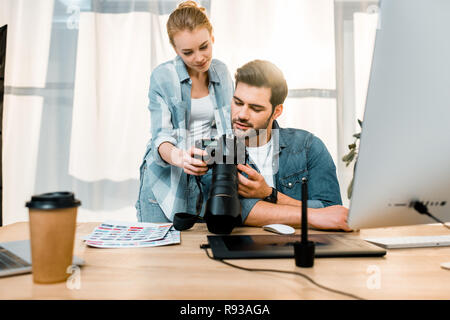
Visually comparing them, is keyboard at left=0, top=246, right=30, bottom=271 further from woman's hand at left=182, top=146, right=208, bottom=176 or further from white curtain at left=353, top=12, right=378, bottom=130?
white curtain at left=353, top=12, right=378, bottom=130

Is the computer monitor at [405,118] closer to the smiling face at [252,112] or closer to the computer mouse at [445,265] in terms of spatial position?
the computer mouse at [445,265]

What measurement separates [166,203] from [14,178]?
117 centimetres

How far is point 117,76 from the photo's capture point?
2289 millimetres

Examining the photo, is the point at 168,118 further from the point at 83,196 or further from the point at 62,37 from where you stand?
the point at 62,37

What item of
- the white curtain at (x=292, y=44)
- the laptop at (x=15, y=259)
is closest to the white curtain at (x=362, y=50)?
the white curtain at (x=292, y=44)

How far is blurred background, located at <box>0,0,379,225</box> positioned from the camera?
2.27 meters

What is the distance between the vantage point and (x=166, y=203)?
1.80 m

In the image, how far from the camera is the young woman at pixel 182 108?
1705 millimetres

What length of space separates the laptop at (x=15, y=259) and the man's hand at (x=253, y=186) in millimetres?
601

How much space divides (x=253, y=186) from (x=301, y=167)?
0.51m

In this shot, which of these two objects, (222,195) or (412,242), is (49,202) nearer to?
(222,195)

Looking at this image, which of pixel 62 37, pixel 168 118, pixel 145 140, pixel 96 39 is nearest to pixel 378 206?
pixel 168 118

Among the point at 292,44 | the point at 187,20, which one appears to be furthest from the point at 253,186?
the point at 292,44
